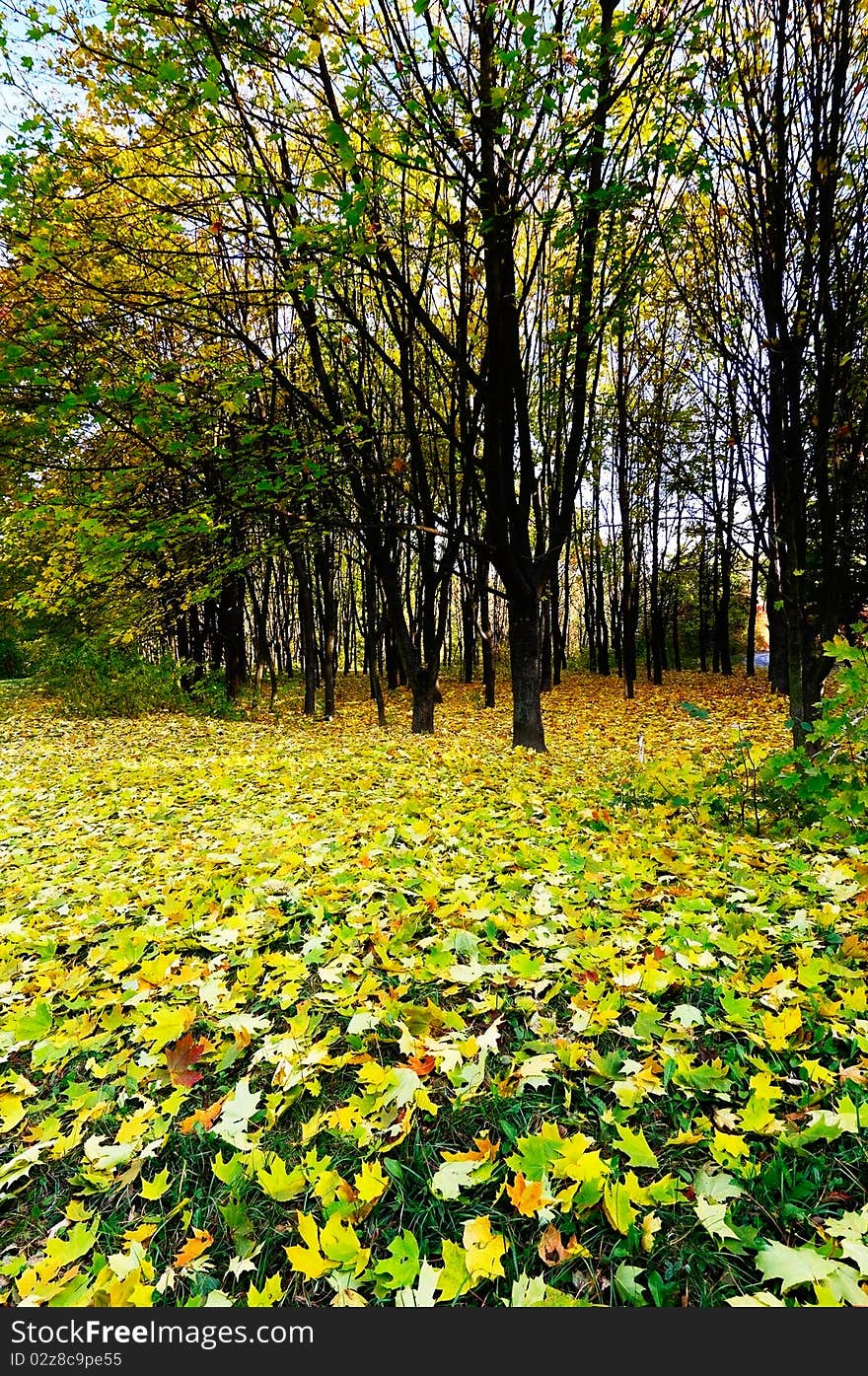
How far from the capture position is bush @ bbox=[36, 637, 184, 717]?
1404cm

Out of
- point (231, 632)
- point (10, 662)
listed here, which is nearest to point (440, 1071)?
point (231, 632)

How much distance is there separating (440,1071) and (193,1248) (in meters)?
0.80

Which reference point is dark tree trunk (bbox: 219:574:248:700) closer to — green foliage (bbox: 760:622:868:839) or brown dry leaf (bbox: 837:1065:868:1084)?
green foliage (bbox: 760:622:868:839)

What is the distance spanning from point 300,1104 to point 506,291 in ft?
→ 22.6

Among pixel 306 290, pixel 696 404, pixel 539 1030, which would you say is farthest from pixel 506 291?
pixel 696 404

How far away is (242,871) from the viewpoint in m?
3.69

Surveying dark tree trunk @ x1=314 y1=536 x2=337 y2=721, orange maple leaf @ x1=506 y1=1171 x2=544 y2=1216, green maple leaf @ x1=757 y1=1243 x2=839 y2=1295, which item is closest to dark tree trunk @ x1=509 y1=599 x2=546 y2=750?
dark tree trunk @ x1=314 y1=536 x2=337 y2=721

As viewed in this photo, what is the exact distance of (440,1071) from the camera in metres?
2.00

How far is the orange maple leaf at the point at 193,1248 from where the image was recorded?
4.80ft

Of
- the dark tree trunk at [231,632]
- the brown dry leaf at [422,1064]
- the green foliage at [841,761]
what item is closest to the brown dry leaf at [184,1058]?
the brown dry leaf at [422,1064]

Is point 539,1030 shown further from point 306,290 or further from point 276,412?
point 276,412

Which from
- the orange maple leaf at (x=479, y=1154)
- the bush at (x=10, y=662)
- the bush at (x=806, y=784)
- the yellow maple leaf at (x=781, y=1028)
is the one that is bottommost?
the orange maple leaf at (x=479, y=1154)

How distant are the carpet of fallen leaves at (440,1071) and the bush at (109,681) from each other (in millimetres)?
10563

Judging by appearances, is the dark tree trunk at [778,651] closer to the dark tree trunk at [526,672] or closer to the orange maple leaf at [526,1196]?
the dark tree trunk at [526,672]
